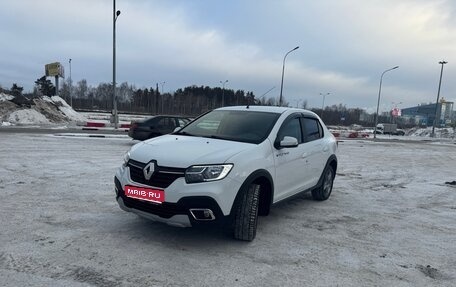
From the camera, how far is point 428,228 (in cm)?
610

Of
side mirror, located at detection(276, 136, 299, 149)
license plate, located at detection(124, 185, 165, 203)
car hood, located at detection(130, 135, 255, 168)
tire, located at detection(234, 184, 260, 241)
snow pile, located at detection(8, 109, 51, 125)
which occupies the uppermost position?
side mirror, located at detection(276, 136, 299, 149)

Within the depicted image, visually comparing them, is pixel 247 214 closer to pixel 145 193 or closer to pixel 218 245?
pixel 218 245

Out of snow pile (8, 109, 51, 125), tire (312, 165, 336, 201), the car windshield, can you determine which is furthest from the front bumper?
snow pile (8, 109, 51, 125)

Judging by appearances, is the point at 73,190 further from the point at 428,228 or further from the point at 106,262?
the point at 428,228

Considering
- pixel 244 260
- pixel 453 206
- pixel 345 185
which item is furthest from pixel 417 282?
pixel 345 185

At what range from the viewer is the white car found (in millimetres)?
4422

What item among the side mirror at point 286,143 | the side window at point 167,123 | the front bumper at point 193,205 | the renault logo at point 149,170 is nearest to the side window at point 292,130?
the side mirror at point 286,143

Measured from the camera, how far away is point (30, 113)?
110 ft

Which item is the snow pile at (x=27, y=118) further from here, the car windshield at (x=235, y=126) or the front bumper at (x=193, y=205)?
the front bumper at (x=193, y=205)

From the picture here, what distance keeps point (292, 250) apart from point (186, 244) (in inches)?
51.3

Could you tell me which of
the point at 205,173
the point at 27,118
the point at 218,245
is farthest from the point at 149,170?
the point at 27,118

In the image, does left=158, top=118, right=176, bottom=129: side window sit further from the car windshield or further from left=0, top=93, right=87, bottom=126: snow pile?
left=0, top=93, right=87, bottom=126: snow pile

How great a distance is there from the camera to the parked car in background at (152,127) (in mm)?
16203

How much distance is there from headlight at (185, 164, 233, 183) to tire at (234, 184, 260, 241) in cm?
42
